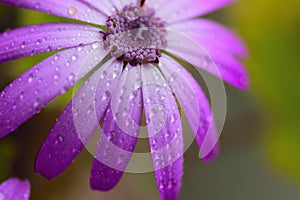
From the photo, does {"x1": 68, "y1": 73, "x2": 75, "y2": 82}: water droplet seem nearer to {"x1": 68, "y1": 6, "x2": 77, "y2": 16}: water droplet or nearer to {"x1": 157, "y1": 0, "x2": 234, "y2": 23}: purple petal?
{"x1": 68, "y1": 6, "x2": 77, "y2": 16}: water droplet

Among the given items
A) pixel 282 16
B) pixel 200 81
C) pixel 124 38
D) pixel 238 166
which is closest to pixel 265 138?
pixel 238 166

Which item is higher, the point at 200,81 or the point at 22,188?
the point at 200,81

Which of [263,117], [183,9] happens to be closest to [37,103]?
[183,9]

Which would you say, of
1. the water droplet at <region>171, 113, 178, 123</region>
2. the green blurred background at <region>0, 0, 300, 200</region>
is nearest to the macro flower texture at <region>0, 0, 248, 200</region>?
the water droplet at <region>171, 113, 178, 123</region>

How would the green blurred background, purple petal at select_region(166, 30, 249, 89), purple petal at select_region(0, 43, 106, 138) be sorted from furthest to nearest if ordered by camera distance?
1. the green blurred background
2. purple petal at select_region(166, 30, 249, 89)
3. purple petal at select_region(0, 43, 106, 138)

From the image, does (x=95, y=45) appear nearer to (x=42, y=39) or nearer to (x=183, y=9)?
(x=42, y=39)

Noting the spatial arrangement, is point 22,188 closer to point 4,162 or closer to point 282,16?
point 4,162
